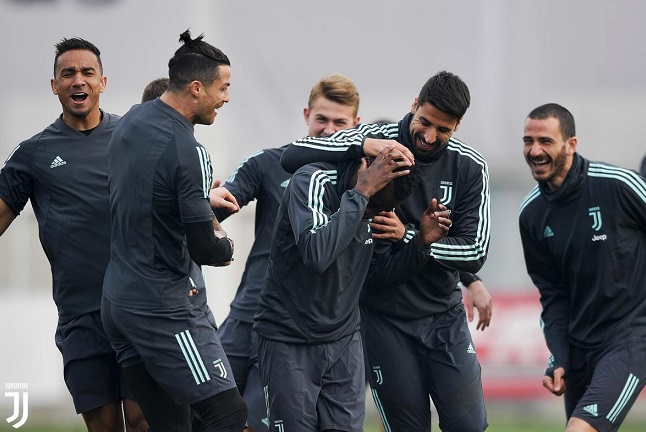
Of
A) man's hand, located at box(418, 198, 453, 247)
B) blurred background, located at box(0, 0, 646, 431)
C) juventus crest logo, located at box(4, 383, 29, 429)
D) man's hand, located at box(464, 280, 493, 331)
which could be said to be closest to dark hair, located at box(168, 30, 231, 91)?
man's hand, located at box(418, 198, 453, 247)

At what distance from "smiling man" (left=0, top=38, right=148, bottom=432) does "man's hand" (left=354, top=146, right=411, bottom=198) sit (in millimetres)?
1602

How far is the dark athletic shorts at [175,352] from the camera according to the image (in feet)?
18.2

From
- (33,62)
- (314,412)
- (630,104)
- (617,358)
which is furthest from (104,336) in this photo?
(630,104)

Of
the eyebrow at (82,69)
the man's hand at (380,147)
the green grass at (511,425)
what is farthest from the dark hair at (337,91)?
the green grass at (511,425)

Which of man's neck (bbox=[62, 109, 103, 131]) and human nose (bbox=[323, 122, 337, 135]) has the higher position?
man's neck (bbox=[62, 109, 103, 131])

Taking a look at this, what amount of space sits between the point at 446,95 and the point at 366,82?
9438 mm

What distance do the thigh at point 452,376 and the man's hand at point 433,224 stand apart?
0.69 metres

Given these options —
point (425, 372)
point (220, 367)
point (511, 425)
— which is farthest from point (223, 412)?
point (511, 425)

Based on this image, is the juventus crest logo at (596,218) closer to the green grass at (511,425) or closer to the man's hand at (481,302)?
the man's hand at (481,302)

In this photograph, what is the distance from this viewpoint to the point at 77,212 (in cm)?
641

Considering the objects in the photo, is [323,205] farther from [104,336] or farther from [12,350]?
[12,350]

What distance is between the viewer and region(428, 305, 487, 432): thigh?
644cm

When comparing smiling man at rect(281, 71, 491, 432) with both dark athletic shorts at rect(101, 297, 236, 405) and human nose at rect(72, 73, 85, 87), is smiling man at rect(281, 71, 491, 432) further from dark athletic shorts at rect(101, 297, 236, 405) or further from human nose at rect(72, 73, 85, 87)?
human nose at rect(72, 73, 85, 87)

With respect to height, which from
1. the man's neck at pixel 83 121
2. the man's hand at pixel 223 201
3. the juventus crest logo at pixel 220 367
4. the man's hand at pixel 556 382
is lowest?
the man's hand at pixel 556 382
